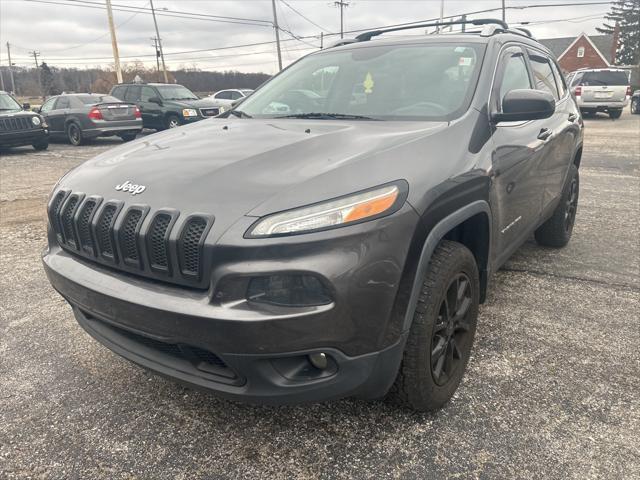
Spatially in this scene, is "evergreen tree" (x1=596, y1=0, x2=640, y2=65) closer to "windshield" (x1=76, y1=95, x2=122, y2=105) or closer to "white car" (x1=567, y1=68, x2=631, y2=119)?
"white car" (x1=567, y1=68, x2=631, y2=119)

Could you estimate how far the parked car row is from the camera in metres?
12.3

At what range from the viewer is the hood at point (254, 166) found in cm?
189

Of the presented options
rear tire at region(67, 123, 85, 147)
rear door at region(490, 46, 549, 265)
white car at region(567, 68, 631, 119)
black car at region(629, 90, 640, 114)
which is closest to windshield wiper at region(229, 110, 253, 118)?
rear door at region(490, 46, 549, 265)

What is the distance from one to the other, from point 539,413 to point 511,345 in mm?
658

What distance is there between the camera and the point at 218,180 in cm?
202

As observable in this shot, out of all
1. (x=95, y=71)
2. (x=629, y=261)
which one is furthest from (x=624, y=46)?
(x=95, y=71)

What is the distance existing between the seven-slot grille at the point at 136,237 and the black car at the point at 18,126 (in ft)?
38.0

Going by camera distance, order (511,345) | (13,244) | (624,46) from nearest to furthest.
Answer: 1. (511,345)
2. (13,244)
3. (624,46)

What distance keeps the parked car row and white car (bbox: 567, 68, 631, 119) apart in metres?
13.6

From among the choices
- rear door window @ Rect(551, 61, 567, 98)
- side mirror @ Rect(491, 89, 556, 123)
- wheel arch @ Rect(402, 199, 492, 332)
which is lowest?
wheel arch @ Rect(402, 199, 492, 332)

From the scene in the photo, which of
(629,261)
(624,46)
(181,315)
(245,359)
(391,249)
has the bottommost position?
(629,261)

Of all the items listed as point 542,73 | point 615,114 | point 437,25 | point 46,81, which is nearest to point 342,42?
point 437,25

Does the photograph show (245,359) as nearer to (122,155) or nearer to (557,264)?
(122,155)

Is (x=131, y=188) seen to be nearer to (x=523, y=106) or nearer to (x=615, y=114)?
(x=523, y=106)
